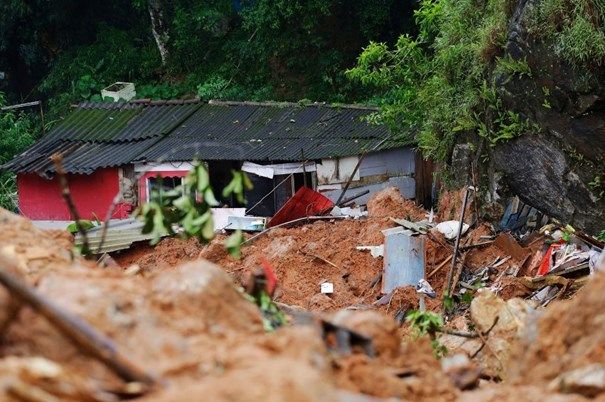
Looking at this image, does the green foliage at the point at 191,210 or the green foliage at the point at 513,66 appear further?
the green foliage at the point at 513,66

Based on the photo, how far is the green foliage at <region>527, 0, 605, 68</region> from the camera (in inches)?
A: 547

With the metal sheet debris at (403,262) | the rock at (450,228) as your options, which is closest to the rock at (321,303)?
the metal sheet debris at (403,262)

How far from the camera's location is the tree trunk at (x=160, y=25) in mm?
29562

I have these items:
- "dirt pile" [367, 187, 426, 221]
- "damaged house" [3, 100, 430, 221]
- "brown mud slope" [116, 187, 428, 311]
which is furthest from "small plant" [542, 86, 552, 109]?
"damaged house" [3, 100, 430, 221]

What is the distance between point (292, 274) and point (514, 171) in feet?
13.4

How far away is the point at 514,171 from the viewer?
54.6 feet

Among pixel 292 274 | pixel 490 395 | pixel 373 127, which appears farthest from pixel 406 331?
pixel 373 127

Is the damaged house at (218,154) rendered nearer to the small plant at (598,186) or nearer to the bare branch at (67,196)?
the small plant at (598,186)

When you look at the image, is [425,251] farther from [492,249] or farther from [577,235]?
[577,235]

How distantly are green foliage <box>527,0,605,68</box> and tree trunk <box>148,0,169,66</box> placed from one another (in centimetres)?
1681

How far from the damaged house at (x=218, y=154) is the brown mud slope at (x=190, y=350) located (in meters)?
15.3

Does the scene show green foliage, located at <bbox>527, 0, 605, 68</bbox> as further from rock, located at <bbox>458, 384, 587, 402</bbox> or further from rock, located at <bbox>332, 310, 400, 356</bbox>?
rock, located at <bbox>458, 384, 587, 402</bbox>

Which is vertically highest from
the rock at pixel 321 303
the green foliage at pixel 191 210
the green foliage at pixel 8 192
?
the green foliage at pixel 191 210

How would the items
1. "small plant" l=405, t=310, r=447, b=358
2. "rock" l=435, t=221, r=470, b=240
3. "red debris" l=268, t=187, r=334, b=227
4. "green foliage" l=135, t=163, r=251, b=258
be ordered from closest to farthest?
"green foliage" l=135, t=163, r=251, b=258, "small plant" l=405, t=310, r=447, b=358, "rock" l=435, t=221, r=470, b=240, "red debris" l=268, t=187, r=334, b=227
